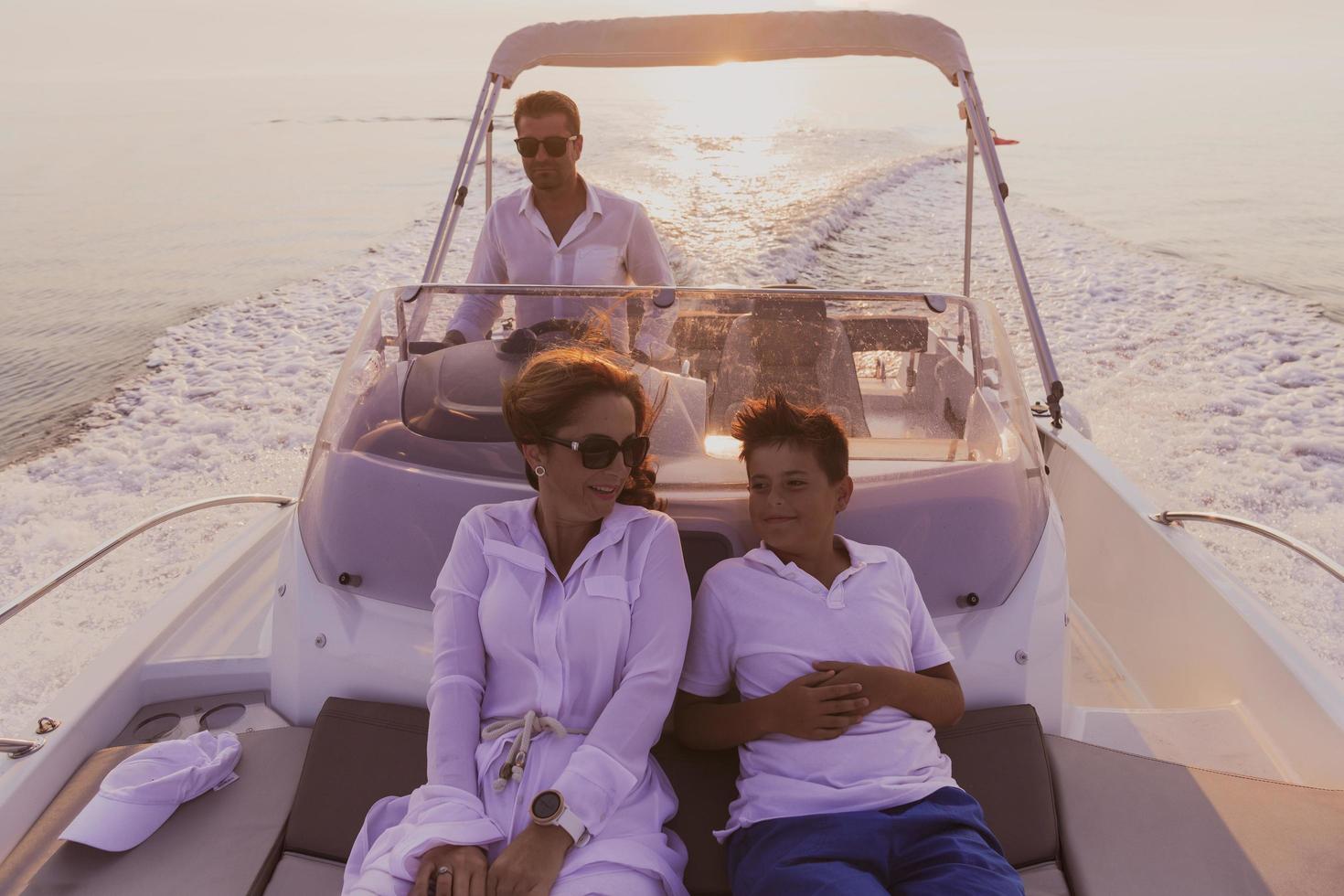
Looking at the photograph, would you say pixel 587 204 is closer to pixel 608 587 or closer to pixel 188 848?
pixel 608 587

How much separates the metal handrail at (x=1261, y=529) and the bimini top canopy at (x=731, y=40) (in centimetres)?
164

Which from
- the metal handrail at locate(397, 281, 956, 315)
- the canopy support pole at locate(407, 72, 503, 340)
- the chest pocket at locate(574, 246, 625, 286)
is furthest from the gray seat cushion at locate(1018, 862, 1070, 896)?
the canopy support pole at locate(407, 72, 503, 340)

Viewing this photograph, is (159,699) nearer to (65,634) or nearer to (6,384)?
(65,634)

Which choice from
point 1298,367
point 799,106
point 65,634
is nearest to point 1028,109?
point 799,106

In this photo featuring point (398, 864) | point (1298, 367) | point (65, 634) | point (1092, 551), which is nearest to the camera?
point (398, 864)

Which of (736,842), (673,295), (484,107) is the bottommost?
(736,842)

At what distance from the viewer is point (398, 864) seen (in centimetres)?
132

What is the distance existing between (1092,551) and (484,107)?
276 cm

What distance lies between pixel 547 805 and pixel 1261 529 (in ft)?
6.42

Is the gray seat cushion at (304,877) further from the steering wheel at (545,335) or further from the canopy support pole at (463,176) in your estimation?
the canopy support pole at (463,176)

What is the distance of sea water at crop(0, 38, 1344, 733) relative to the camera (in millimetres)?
5535

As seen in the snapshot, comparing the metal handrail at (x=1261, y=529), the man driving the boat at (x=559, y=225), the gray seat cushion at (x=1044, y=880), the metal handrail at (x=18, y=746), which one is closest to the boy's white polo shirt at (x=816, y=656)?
the gray seat cushion at (x=1044, y=880)

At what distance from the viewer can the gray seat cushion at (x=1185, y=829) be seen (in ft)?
5.19

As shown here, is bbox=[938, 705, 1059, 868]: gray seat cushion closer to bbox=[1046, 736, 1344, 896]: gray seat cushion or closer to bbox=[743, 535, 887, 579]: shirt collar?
bbox=[1046, 736, 1344, 896]: gray seat cushion
